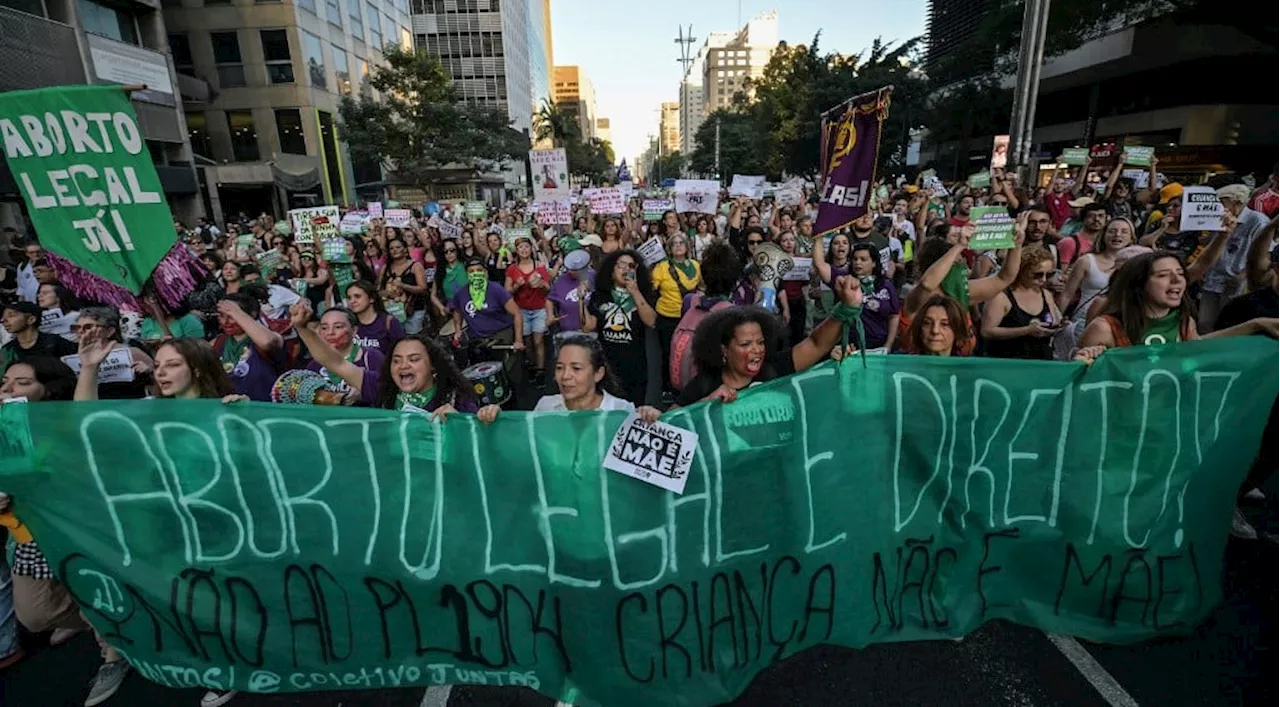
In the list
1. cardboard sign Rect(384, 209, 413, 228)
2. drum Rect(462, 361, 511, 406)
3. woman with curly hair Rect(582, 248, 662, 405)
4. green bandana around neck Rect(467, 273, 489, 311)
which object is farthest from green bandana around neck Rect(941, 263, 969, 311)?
cardboard sign Rect(384, 209, 413, 228)

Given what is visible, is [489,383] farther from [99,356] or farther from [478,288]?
[99,356]

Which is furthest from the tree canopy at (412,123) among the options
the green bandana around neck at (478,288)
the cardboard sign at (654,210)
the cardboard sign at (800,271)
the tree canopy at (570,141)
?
the tree canopy at (570,141)

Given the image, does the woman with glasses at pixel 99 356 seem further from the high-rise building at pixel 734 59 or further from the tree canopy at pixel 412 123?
the high-rise building at pixel 734 59

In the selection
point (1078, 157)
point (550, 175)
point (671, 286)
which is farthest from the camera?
point (550, 175)

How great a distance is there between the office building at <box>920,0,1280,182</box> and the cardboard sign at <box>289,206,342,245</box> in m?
27.5

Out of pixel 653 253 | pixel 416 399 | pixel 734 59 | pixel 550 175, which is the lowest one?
pixel 416 399

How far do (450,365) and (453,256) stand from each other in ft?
17.2

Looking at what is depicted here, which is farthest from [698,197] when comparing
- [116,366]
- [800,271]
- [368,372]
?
[116,366]

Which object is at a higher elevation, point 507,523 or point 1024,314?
point 1024,314

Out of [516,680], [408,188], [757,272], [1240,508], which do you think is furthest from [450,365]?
[408,188]

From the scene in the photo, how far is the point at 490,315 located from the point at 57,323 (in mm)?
3645

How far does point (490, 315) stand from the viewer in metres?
6.77

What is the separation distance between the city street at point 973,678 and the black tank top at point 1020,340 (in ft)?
6.29

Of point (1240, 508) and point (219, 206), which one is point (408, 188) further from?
point (1240, 508)
